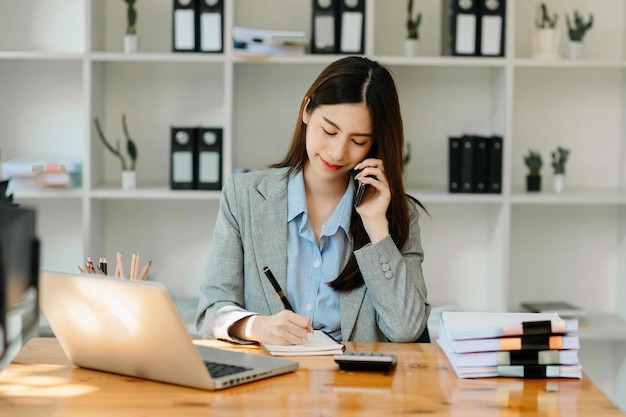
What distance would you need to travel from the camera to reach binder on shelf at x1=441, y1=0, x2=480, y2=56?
137 inches

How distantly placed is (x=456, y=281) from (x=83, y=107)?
1621 millimetres

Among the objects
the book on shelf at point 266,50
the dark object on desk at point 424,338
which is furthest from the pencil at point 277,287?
the book on shelf at point 266,50

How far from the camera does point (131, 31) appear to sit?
3.56 metres

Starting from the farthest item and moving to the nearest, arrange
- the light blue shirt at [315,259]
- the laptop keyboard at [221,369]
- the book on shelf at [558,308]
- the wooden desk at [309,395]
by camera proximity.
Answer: the book on shelf at [558,308]
the light blue shirt at [315,259]
the laptop keyboard at [221,369]
the wooden desk at [309,395]

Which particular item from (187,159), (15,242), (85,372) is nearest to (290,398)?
(85,372)

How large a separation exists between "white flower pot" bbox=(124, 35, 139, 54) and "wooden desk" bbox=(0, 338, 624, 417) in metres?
1.91

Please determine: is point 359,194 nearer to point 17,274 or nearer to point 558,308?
point 17,274

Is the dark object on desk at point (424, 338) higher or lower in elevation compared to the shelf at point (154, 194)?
lower

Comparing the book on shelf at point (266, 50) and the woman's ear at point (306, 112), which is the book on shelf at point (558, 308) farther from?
the woman's ear at point (306, 112)

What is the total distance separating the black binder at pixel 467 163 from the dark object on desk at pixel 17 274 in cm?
247

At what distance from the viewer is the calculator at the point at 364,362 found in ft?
5.74

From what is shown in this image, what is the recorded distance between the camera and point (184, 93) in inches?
149

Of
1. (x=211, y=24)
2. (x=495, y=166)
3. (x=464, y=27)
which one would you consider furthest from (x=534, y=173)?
(x=211, y=24)

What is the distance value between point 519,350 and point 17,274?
3.14ft
